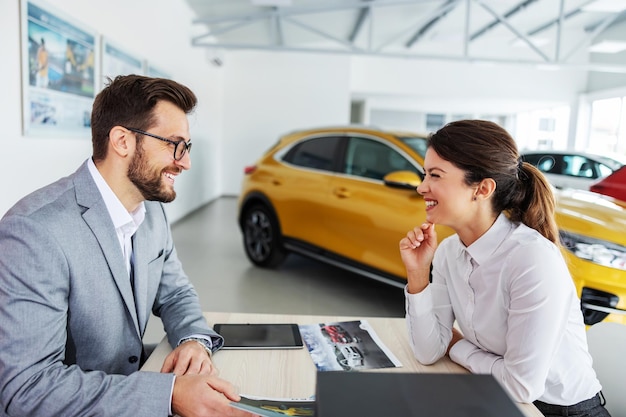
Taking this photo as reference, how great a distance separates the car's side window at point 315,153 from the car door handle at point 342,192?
264 millimetres

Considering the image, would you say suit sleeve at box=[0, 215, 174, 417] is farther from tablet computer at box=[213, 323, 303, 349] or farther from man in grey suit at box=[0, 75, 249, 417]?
tablet computer at box=[213, 323, 303, 349]

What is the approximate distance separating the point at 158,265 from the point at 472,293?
0.92 m

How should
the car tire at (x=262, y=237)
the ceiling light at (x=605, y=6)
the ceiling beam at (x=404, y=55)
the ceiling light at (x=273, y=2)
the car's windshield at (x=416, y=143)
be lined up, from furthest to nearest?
the ceiling beam at (x=404, y=55), the ceiling light at (x=273, y=2), the ceiling light at (x=605, y=6), the car tire at (x=262, y=237), the car's windshield at (x=416, y=143)

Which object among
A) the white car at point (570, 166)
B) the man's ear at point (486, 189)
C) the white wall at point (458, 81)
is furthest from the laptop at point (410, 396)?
the white wall at point (458, 81)

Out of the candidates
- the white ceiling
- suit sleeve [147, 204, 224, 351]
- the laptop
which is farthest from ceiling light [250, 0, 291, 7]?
the laptop

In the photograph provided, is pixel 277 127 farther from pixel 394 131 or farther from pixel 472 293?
pixel 472 293

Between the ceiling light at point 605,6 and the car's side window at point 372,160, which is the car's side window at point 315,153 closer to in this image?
the car's side window at point 372,160

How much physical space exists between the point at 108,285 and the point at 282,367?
462 millimetres

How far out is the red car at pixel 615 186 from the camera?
2.51m

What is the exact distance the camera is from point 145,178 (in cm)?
121

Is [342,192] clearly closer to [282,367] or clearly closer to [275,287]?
[275,287]

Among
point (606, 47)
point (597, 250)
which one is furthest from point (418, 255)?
point (606, 47)

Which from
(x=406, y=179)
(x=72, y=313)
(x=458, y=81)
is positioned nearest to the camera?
(x=72, y=313)

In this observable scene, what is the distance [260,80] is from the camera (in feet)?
32.3
